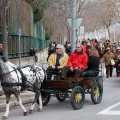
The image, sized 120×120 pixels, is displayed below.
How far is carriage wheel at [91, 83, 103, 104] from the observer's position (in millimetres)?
12095

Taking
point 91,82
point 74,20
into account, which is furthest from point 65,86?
point 74,20

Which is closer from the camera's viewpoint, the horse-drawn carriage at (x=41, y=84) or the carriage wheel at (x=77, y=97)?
the horse-drawn carriage at (x=41, y=84)

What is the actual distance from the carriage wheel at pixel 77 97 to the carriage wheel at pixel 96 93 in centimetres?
65

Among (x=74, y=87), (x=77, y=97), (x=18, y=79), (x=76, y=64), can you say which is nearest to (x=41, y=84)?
(x=74, y=87)

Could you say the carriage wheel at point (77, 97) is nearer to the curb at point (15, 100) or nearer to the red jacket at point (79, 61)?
the red jacket at point (79, 61)

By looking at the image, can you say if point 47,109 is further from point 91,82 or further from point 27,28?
point 27,28

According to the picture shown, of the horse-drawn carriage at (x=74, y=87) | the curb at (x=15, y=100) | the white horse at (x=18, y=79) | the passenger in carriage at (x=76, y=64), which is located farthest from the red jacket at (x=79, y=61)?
the curb at (x=15, y=100)

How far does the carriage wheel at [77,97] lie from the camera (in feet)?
36.2

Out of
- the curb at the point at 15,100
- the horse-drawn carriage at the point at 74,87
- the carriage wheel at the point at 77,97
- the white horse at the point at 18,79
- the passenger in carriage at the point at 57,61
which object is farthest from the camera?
the passenger in carriage at the point at 57,61

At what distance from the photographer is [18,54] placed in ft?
95.3

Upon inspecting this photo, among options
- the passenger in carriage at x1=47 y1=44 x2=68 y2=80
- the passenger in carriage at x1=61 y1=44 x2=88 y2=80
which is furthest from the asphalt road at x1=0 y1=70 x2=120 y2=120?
the passenger in carriage at x1=47 y1=44 x2=68 y2=80

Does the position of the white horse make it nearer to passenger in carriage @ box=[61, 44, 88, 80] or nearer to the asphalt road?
the asphalt road

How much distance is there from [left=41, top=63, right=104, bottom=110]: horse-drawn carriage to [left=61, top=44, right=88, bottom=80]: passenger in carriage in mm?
190

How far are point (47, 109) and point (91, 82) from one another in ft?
5.69
